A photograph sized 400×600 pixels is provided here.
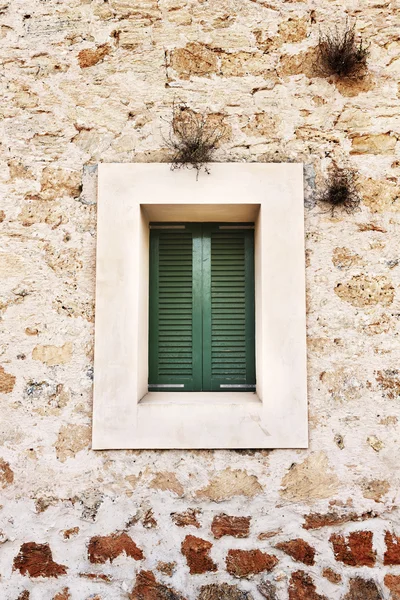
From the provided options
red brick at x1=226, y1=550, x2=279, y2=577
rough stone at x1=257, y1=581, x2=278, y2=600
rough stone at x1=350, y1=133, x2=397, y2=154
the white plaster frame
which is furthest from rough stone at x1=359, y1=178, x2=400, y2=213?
rough stone at x1=257, y1=581, x2=278, y2=600

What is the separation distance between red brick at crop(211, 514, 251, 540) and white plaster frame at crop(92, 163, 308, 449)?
378 mm

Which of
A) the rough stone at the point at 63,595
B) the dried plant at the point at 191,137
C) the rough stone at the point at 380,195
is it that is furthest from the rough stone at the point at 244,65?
the rough stone at the point at 63,595

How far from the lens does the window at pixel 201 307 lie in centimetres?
259

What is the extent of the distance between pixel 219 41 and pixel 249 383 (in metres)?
2.02

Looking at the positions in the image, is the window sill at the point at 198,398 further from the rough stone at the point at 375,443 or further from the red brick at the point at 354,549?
the red brick at the point at 354,549

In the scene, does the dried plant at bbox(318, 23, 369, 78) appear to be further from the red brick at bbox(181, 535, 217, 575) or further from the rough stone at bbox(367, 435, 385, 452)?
the red brick at bbox(181, 535, 217, 575)

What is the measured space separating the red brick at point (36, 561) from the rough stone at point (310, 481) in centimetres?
127

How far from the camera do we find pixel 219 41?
2.52 m

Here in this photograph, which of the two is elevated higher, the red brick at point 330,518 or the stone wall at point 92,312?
the stone wall at point 92,312

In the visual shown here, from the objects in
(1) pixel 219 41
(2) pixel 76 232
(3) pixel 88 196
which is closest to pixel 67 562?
(2) pixel 76 232

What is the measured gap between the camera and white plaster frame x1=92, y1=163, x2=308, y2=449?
2.30 meters

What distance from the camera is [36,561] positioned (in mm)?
2273

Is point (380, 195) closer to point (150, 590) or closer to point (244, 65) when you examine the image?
point (244, 65)

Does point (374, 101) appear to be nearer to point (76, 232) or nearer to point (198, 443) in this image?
point (76, 232)
